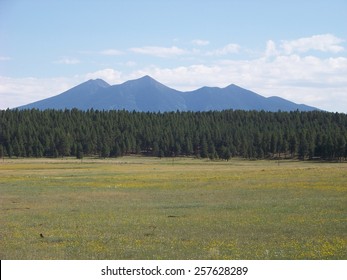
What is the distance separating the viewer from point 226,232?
22.7 meters

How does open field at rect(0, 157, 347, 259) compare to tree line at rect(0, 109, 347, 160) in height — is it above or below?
below

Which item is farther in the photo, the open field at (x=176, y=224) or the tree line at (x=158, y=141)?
the tree line at (x=158, y=141)

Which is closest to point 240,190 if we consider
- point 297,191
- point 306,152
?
point 297,191

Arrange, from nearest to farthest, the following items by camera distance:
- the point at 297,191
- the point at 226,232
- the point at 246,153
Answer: the point at 226,232
the point at 297,191
the point at 246,153

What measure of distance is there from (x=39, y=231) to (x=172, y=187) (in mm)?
26606

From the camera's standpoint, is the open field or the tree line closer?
the open field

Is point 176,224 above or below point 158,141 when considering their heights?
below

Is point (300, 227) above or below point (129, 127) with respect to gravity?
below

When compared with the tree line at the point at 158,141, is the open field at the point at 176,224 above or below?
below

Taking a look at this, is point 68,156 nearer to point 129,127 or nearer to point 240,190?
point 129,127

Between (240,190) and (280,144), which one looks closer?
(240,190)

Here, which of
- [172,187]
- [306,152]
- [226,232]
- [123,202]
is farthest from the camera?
[306,152]

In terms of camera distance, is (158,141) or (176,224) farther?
(158,141)

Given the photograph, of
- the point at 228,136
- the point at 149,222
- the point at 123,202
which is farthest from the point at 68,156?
the point at 149,222
